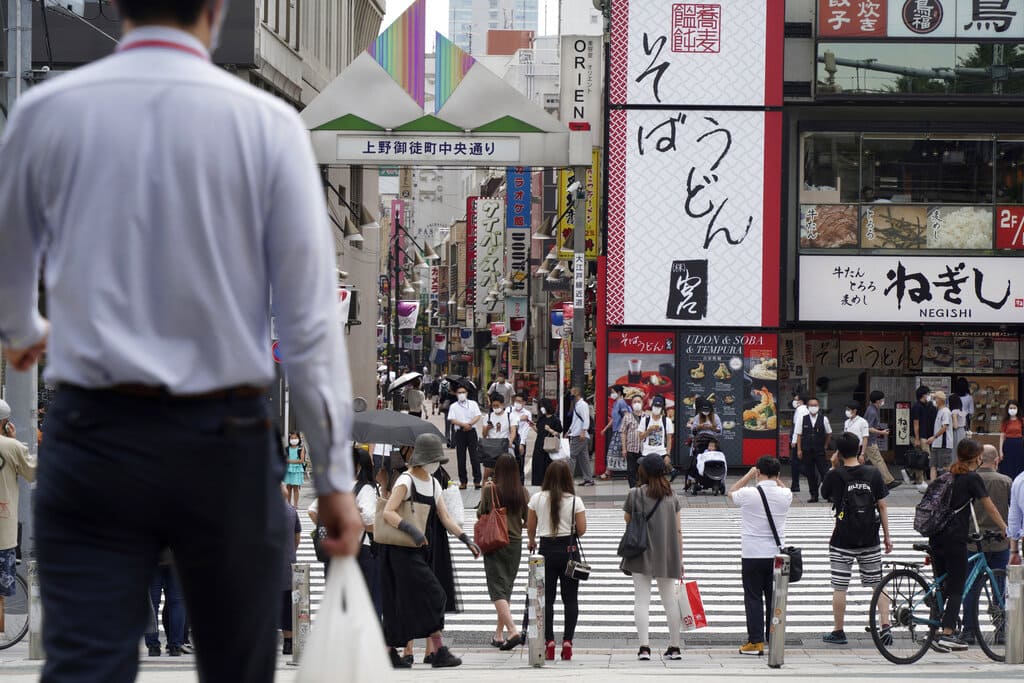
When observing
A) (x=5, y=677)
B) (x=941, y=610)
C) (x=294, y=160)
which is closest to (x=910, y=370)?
(x=941, y=610)

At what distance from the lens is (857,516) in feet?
41.1

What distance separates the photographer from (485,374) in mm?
103688

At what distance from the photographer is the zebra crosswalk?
1417cm

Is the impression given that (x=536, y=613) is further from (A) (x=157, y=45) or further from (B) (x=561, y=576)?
(A) (x=157, y=45)

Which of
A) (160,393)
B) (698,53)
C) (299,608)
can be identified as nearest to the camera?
(160,393)

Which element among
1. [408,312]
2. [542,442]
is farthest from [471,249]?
[542,442]

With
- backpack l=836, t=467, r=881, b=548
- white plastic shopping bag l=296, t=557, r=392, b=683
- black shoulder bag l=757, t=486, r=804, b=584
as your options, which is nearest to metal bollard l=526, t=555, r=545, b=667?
black shoulder bag l=757, t=486, r=804, b=584

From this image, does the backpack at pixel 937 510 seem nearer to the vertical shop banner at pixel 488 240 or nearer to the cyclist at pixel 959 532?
the cyclist at pixel 959 532

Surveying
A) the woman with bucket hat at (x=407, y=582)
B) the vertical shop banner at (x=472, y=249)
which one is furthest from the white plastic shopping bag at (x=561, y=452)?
the vertical shop banner at (x=472, y=249)

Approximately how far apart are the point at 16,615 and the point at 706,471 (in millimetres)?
15392

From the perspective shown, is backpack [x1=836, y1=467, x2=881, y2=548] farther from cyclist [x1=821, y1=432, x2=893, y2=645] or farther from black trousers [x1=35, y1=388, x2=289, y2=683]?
black trousers [x1=35, y1=388, x2=289, y2=683]

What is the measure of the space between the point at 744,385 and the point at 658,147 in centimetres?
532

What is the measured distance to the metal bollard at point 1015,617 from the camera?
1123cm

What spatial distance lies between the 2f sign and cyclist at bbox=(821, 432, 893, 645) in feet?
67.0
